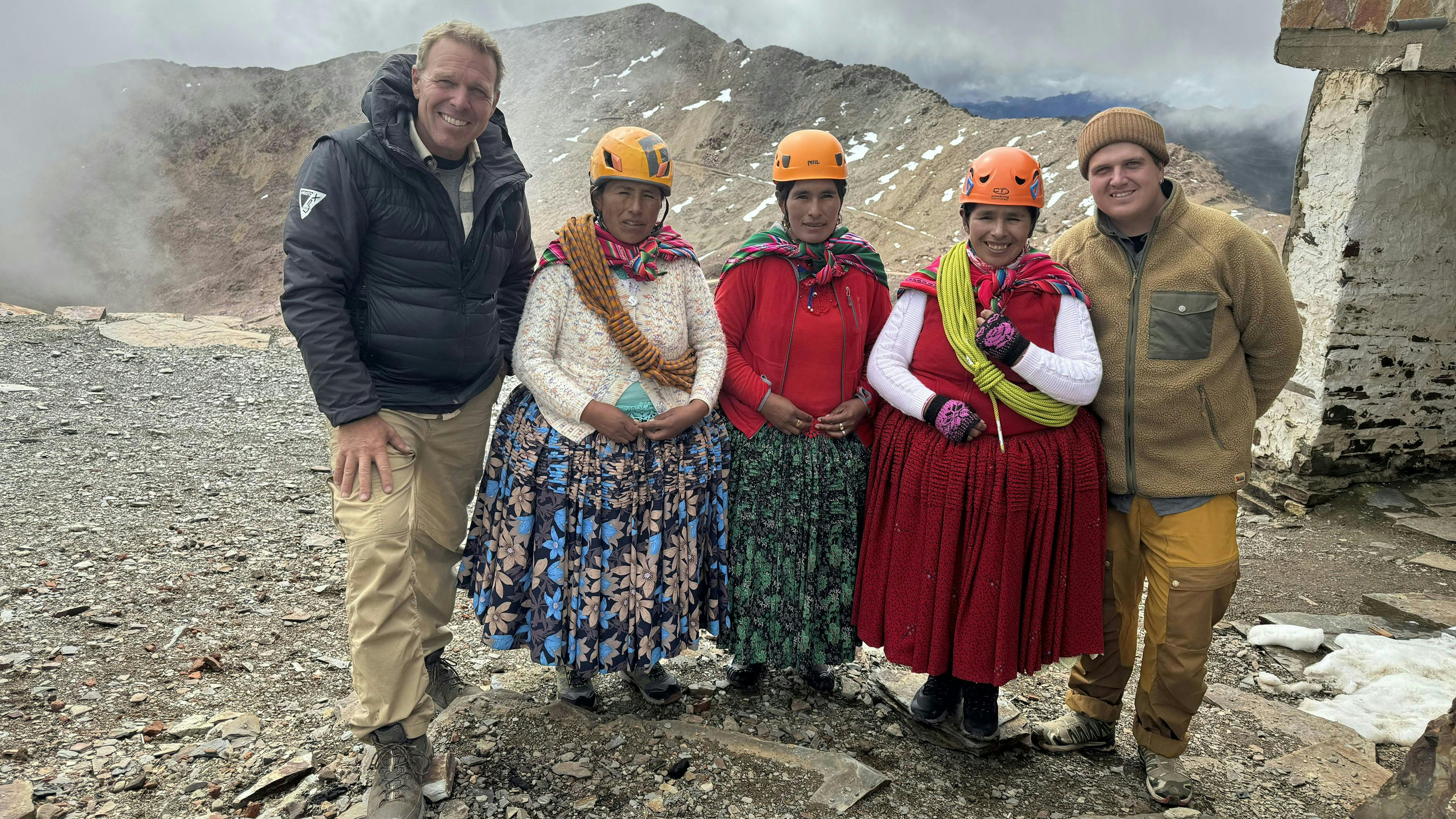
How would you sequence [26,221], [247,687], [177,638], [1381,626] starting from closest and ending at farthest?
[247,687] < [177,638] < [1381,626] < [26,221]

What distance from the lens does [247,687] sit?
2924 millimetres

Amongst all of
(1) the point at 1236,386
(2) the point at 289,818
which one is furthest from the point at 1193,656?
(2) the point at 289,818

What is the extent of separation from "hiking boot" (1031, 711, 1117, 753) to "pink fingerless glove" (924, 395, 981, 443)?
1.05 metres

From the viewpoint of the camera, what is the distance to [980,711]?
8.57 feet

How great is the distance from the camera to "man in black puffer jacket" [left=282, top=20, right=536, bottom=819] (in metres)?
2.17

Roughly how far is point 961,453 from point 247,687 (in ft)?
8.05

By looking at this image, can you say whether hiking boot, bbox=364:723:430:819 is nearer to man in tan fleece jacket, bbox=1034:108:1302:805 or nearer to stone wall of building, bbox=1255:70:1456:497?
man in tan fleece jacket, bbox=1034:108:1302:805

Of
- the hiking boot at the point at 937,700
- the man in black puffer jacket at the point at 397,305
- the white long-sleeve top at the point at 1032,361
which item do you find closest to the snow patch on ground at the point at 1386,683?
the hiking boot at the point at 937,700

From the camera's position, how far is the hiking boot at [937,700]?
2.71 metres

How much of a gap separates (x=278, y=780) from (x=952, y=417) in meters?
2.06

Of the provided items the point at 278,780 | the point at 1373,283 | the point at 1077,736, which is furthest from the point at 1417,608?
the point at 278,780

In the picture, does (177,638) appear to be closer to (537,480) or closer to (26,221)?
(537,480)

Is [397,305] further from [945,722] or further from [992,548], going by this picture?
[945,722]

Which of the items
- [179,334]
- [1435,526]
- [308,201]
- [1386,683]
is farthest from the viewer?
[179,334]
